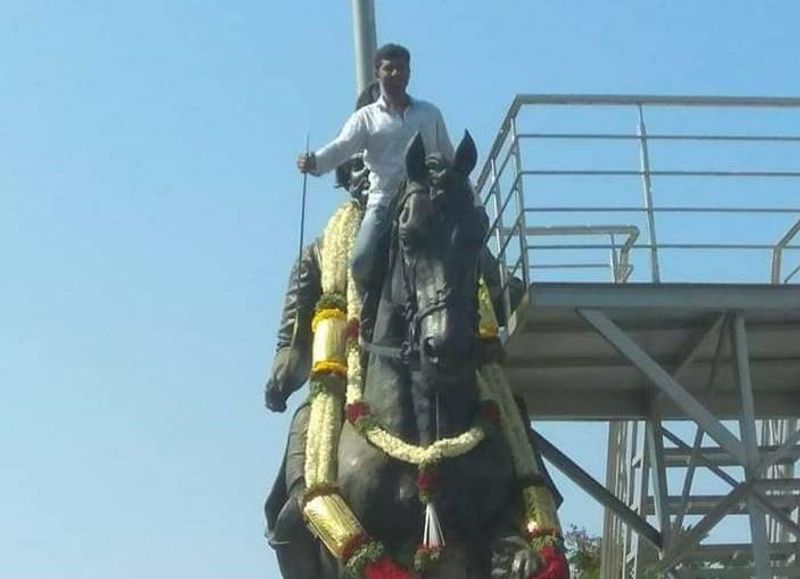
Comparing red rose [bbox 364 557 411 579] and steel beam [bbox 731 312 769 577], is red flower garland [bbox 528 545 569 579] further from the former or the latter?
steel beam [bbox 731 312 769 577]

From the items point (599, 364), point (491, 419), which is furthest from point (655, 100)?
point (491, 419)

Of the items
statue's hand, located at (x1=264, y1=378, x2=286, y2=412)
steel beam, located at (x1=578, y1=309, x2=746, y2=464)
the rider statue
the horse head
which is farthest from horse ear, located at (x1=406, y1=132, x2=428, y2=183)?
steel beam, located at (x1=578, y1=309, x2=746, y2=464)

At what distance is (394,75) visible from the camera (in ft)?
40.9

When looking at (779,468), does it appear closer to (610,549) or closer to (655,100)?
(610,549)

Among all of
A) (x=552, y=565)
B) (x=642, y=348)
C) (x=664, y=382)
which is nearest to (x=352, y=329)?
(x=552, y=565)

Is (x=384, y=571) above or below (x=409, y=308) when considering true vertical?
below

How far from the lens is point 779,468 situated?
18.7 meters

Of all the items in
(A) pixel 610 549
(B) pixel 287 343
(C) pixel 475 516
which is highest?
(A) pixel 610 549

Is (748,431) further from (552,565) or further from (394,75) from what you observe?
(552,565)

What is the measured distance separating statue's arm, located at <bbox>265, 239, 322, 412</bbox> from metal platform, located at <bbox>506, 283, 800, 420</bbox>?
206 centimetres

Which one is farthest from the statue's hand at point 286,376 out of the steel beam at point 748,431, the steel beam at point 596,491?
the steel beam at point 596,491

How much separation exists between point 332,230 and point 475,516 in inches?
95.6

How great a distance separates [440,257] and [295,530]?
2.13 metres

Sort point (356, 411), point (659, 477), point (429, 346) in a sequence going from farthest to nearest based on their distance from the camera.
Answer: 1. point (659, 477)
2. point (356, 411)
3. point (429, 346)
